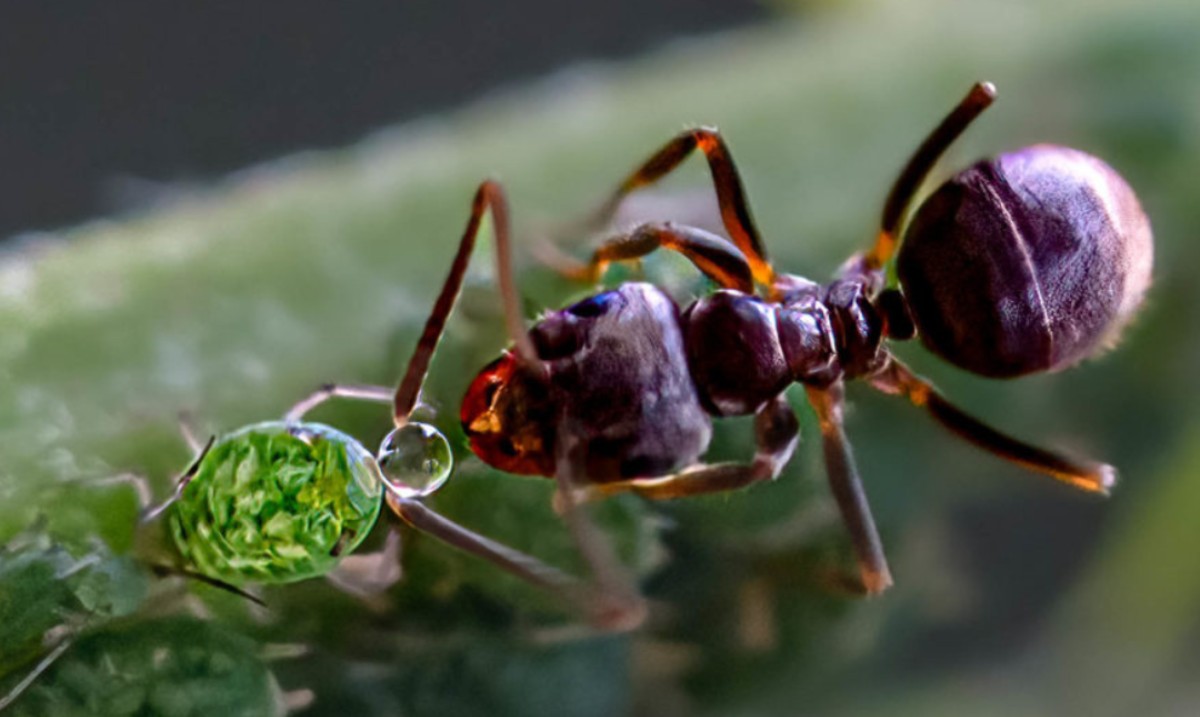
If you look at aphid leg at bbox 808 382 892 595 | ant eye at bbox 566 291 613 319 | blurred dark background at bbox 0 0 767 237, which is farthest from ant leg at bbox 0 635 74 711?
blurred dark background at bbox 0 0 767 237

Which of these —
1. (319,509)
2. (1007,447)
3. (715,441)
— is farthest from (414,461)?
(1007,447)

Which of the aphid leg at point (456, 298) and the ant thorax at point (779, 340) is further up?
the aphid leg at point (456, 298)

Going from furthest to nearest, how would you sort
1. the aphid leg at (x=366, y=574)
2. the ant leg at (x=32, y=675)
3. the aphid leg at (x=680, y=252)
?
the aphid leg at (x=680, y=252), the aphid leg at (x=366, y=574), the ant leg at (x=32, y=675)

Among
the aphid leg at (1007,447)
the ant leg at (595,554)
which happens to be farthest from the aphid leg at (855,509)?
the ant leg at (595,554)

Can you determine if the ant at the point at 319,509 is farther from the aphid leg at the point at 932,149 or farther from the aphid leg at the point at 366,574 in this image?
the aphid leg at the point at 932,149

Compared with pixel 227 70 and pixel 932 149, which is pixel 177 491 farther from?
pixel 227 70

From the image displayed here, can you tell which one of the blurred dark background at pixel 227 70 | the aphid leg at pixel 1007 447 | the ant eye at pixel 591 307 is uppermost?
the blurred dark background at pixel 227 70

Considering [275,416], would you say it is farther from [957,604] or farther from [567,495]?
[957,604]
